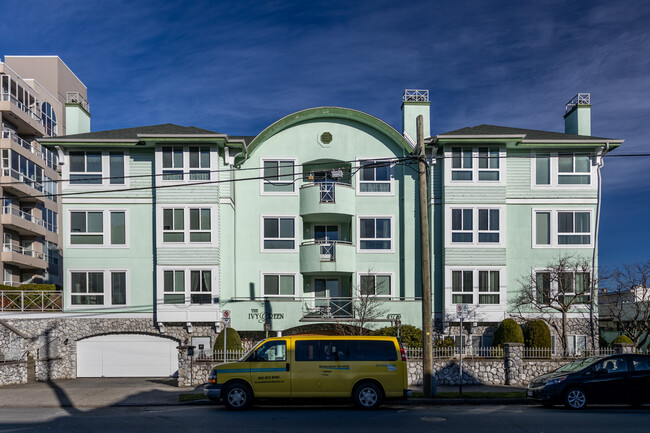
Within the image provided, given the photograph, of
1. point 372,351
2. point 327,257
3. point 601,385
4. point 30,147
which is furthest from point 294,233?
point 30,147

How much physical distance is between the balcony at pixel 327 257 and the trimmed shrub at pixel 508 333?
701 cm

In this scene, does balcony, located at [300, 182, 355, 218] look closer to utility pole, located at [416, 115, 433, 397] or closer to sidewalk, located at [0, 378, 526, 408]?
sidewalk, located at [0, 378, 526, 408]

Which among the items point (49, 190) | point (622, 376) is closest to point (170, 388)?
point (622, 376)

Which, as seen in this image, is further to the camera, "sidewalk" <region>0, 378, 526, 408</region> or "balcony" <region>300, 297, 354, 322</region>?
"balcony" <region>300, 297, 354, 322</region>

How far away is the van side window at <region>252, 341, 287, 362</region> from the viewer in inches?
605

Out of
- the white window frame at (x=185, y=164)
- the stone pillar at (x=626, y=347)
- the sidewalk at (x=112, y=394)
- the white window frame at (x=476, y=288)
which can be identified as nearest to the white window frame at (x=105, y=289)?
the sidewalk at (x=112, y=394)

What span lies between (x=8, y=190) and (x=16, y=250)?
4.24 meters

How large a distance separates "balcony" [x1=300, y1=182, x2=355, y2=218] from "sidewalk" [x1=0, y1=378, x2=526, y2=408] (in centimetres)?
972

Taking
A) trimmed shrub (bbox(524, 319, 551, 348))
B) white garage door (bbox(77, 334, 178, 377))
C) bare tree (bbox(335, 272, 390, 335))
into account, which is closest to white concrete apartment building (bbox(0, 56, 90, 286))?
white garage door (bbox(77, 334, 178, 377))

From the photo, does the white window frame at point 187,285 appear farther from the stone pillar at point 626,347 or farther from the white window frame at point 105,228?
the stone pillar at point 626,347

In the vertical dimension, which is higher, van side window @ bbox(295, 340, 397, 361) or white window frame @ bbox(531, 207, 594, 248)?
white window frame @ bbox(531, 207, 594, 248)

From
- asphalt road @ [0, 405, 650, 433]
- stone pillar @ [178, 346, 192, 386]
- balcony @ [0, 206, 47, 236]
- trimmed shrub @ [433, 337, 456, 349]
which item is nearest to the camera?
asphalt road @ [0, 405, 650, 433]

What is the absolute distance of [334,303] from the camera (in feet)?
89.3

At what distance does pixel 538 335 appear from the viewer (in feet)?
79.8
